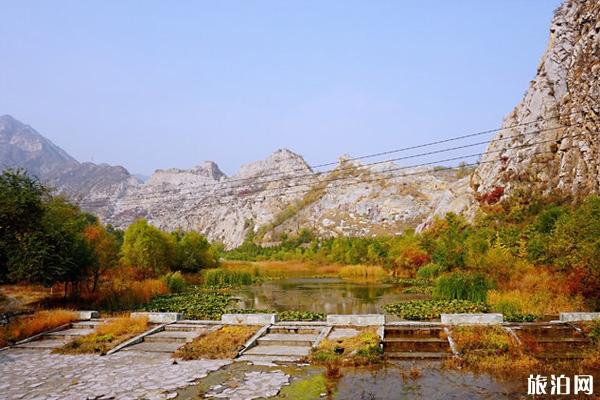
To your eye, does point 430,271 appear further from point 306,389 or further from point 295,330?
point 306,389

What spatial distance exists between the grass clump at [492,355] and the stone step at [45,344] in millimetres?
11383

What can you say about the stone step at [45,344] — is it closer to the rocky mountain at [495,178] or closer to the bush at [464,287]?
the bush at [464,287]

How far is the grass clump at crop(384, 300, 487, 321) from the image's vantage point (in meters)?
20.5

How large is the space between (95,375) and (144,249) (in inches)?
1030

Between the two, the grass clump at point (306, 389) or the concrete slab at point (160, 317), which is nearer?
the grass clump at point (306, 389)

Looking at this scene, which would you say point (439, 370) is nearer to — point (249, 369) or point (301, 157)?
point (249, 369)

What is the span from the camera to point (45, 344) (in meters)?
14.9

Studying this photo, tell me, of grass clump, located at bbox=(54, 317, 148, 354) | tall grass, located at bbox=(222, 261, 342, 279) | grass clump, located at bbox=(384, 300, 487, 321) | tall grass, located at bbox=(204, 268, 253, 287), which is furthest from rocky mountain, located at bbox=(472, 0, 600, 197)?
grass clump, located at bbox=(54, 317, 148, 354)

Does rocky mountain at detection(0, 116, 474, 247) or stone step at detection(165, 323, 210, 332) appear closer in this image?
stone step at detection(165, 323, 210, 332)

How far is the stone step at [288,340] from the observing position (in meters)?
14.0

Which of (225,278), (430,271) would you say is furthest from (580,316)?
(225,278)

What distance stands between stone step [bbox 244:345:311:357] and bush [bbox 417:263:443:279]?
27751 mm

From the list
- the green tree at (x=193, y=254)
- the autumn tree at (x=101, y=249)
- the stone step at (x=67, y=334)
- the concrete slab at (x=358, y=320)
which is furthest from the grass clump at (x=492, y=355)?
the green tree at (x=193, y=254)

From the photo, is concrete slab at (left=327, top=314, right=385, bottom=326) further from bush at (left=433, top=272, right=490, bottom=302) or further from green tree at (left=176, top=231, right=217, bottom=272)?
green tree at (left=176, top=231, right=217, bottom=272)
